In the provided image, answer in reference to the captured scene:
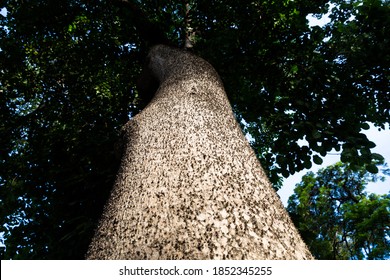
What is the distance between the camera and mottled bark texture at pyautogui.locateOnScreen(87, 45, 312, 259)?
2.91ft

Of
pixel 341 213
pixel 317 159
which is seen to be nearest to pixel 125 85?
pixel 317 159

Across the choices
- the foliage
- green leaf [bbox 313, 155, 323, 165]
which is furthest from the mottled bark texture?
the foliage

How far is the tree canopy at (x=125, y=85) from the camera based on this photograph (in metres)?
3.45

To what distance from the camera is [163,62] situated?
3125 mm

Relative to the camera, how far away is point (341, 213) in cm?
1330

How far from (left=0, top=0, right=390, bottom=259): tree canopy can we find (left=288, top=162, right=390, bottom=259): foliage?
869cm

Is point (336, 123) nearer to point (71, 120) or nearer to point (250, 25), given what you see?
point (250, 25)

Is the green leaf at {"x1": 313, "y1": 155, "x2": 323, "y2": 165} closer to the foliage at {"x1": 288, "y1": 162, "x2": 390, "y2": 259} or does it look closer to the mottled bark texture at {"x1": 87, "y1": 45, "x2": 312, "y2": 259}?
the mottled bark texture at {"x1": 87, "y1": 45, "x2": 312, "y2": 259}

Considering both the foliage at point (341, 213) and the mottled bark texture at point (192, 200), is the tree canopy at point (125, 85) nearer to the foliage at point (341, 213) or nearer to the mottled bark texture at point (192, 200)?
the mottled bark texture at point (192, 200)

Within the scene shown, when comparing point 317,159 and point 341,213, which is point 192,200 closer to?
point 317,159

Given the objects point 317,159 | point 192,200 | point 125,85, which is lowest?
→ point 192,200

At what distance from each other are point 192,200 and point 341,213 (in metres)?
15.2

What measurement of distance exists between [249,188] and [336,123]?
9.15 ft
